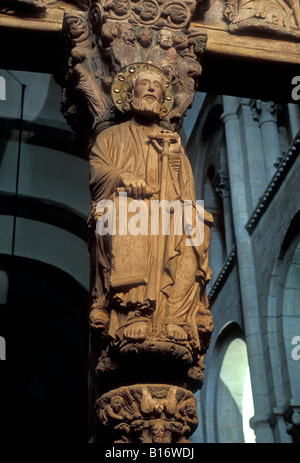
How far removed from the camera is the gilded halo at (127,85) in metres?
4.95

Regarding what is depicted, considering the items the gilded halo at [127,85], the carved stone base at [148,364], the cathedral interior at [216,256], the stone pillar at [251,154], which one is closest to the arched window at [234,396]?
the cathedral interior at [216,256]

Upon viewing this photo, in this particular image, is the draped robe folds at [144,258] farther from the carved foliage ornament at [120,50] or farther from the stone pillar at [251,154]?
the stone pillar at [251,154]

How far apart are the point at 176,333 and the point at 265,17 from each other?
2.96 metres

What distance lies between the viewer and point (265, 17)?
588cm

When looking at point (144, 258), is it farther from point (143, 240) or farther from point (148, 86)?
point (148, 86)

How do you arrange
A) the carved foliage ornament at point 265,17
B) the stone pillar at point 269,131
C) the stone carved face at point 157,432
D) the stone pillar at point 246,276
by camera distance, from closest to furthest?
the stone carved face at point 157,432 < the carved foliage ornament at point 265,17 < the stone pillar at point 246,276 < the stone pillar at point 269,131

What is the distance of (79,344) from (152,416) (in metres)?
12.7

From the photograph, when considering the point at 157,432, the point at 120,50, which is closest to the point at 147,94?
the point at 120,50

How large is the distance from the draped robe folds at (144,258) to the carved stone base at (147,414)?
29cm

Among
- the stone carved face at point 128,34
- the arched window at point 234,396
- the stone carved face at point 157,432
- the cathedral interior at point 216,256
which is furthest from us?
the arched window at point 234,396
